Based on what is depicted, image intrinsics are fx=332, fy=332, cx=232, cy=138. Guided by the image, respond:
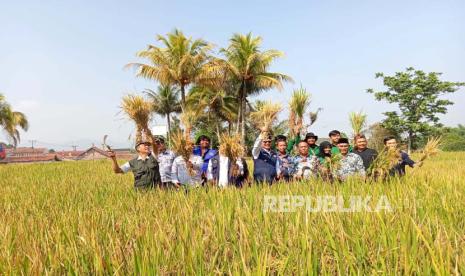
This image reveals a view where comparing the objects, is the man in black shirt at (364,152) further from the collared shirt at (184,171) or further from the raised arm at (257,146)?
the collared shirt at (184,171)

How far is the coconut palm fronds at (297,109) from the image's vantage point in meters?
6.11

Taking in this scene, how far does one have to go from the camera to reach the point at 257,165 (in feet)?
15.8

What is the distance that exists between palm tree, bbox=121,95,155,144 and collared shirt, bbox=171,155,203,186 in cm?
57

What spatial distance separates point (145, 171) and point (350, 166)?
2.75 metres

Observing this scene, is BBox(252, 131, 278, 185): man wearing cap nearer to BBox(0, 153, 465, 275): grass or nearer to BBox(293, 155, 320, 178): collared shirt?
BBox(293, 155, 320, 178): collared shirt

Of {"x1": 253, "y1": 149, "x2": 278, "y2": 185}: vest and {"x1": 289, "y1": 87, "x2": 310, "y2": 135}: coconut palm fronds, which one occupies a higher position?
{"x1": 289, "y1": 87, "x2": 310, "y2": 135}: coconut palm fronds

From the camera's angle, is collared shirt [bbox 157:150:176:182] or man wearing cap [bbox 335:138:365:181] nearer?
man wearing cap [bbox 335:138:365:181]

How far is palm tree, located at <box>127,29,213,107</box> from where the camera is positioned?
1784cm

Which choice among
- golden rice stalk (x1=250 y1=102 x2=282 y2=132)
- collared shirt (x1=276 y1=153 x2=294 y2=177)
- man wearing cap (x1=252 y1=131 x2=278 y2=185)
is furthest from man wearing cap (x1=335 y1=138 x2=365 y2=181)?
golden rice stalk (x1=250 y1=102 x2=282 y2=132)

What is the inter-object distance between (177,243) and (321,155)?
141 inches

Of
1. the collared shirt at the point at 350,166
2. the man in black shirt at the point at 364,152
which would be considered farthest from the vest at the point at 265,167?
the man in black shirt at the point at 364,152

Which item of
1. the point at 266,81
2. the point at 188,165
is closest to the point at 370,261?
the point at 188,165

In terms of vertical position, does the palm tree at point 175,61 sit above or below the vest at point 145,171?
above

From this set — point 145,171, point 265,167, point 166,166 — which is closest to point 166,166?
point 166,166
